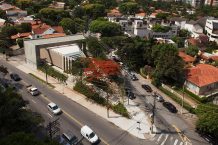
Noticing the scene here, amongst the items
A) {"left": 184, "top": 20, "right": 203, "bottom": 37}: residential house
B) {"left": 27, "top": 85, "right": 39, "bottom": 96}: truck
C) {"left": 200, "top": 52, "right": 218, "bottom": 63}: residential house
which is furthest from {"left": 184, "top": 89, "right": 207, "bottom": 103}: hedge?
{"left": 184, "top": 20, "right": 203, "bottom": 37}: residential house

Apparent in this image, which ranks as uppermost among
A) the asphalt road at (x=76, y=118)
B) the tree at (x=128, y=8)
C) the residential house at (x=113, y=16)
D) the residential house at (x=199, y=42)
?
the tree at (x=128, y=8)

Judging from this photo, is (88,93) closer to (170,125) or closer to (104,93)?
(104,93)

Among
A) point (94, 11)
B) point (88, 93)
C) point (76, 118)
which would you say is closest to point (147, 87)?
point (88, 93)

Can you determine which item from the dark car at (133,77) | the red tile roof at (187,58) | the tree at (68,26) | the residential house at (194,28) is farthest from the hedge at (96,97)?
the residential house at (194,28)

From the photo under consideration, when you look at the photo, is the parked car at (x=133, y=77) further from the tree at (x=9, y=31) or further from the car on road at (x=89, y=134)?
the tree at (x=9, y=31)

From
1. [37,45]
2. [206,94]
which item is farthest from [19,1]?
[206,94]

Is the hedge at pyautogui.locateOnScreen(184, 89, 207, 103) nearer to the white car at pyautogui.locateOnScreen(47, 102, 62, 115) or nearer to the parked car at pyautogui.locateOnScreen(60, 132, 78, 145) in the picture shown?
the white car at pyautogui.locateOnScreen(47, 102, 62, 115)

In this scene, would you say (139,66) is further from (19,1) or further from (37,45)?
(19,1)
